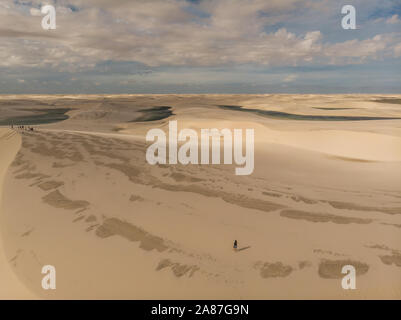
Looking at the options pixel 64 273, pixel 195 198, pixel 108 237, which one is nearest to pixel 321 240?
pixel 195 198

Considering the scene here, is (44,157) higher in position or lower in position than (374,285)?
higher

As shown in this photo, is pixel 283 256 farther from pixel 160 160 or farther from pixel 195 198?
pixel 160 160

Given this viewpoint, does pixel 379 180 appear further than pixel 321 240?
Yes

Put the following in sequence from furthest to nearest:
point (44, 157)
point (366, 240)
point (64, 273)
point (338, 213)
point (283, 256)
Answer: point (44, 157)
point (338, 213)
point (366, 240)
point (283, 256)
point (64, 273)

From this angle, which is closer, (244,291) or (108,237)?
(244,291)

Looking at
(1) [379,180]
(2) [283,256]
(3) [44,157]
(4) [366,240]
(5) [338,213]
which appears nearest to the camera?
(2) [283,256]

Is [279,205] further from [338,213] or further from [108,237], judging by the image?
[108,237]
